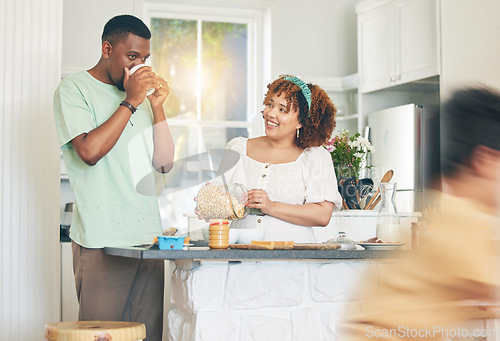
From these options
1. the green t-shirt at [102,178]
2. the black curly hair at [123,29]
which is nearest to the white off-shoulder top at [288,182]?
the green t-shirt at [102,178]

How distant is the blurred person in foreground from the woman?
4.88 ft

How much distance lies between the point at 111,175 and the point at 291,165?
0.63m

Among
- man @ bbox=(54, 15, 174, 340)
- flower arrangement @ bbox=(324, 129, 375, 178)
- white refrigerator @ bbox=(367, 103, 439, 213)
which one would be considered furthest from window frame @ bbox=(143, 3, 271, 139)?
man @ bbox=(54, 15, 174, 340)

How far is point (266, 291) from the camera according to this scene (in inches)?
68.2

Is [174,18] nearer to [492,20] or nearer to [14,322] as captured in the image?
[492,20]

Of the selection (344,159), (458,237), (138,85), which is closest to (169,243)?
(138,85)

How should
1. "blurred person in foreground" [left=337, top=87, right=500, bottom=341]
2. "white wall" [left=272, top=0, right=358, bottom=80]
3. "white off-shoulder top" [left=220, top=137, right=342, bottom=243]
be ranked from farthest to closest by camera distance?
"white wall" [left=272, top=0, right=358, bottom=80]
"white off-shoulder top" [left=220, top=137, right=342, bottom=243]
"blurred person in foreground" [left=337, top=87, right=500, bottom=341]

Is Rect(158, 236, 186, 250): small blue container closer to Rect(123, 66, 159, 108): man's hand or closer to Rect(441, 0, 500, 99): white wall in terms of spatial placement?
Rect(123, 66, 159, 108): man's hand

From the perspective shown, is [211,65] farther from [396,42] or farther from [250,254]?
[250,254]

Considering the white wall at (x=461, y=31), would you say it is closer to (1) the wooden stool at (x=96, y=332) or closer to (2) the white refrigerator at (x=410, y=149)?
(2) the white refrigerator at (x=410, y=149)

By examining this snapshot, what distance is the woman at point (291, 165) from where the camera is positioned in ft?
6.91

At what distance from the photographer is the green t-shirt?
1.94 meters

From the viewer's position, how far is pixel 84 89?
6.52ft

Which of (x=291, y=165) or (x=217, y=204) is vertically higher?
(x=291, y=165)
